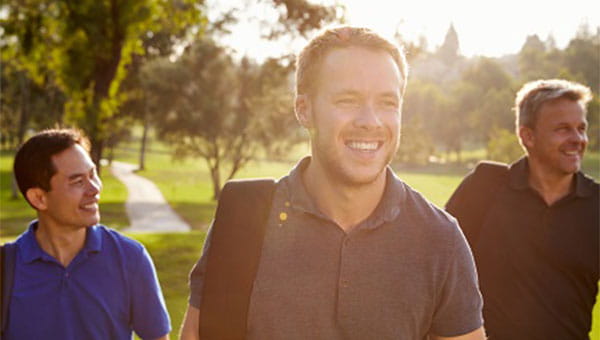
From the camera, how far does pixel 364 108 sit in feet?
8.70

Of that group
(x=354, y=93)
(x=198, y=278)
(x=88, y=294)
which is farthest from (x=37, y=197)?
(x=354, y=93)

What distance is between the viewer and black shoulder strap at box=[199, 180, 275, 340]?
2.54m

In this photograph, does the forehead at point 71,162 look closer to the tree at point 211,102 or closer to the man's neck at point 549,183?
the man's neck at point 549,183

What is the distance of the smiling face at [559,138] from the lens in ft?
14.1

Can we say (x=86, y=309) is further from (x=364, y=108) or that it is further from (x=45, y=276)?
(x=364, y=108)

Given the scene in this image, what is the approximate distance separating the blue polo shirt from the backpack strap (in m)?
2.02

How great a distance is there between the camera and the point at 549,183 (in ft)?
14.2

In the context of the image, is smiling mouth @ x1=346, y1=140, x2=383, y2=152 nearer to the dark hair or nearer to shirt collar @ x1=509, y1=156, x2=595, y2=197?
the dark hair

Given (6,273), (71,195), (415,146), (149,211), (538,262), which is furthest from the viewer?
(415,146)

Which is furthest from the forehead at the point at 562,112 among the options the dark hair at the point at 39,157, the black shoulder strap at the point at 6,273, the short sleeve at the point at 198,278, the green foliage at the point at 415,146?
the green foliage at the point at 415,146

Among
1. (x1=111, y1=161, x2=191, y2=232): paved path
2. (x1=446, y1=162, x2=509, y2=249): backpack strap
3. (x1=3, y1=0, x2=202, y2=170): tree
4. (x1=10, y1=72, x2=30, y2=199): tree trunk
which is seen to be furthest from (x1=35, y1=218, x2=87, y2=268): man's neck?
(x1=10, y1=72, x2=30, y2=199): tree trunk

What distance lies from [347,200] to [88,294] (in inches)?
58.0

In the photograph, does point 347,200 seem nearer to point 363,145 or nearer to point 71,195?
point 363,145

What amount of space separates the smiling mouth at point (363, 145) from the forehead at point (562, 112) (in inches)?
87.4
